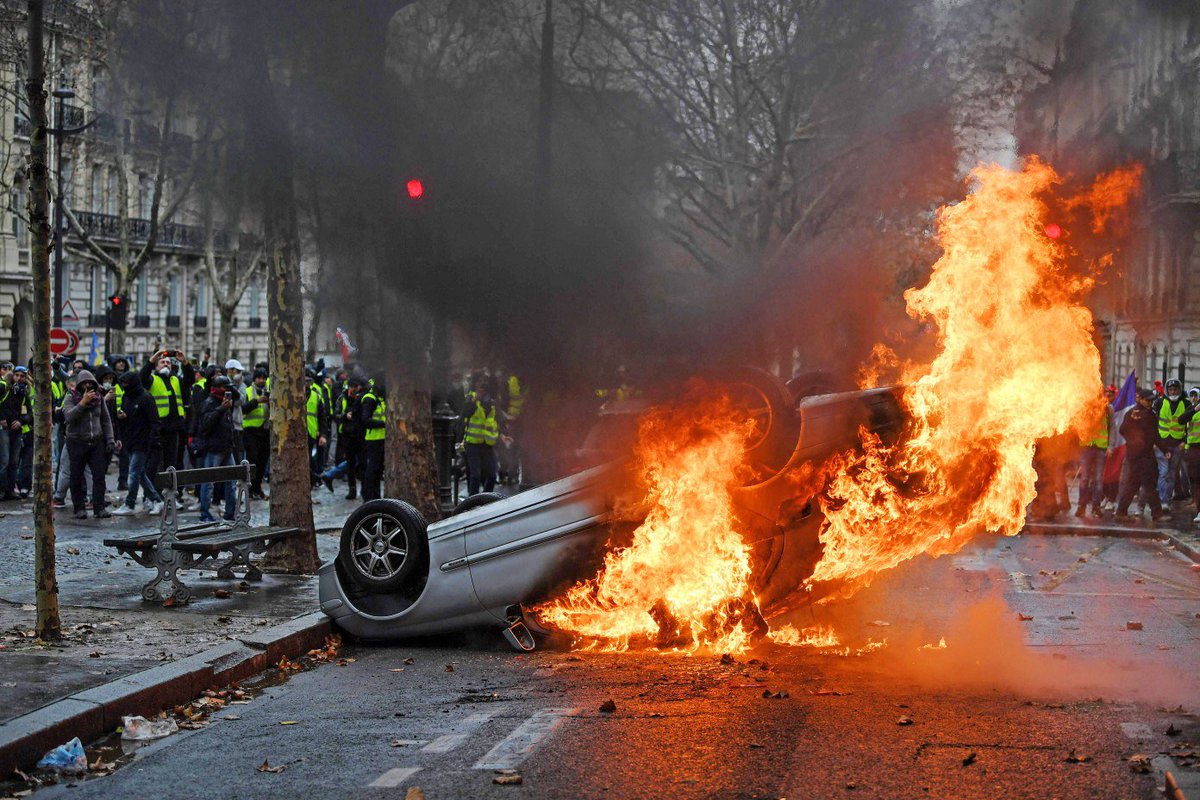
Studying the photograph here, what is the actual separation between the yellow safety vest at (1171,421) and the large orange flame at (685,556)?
485 inches

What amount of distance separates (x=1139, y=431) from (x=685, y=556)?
1190 centimetres

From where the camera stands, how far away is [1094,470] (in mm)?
18953

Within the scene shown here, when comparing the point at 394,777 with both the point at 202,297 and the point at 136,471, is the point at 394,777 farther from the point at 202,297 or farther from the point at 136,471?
the point at 202,297

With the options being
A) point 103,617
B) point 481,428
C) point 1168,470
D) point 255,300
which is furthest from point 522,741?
point 255,300

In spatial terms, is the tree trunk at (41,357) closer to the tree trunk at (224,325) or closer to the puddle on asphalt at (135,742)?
the puddle on asphalt at (135,742)

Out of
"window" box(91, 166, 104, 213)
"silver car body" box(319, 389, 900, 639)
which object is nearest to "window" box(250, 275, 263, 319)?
"window" box(91, 166, 104, 213)

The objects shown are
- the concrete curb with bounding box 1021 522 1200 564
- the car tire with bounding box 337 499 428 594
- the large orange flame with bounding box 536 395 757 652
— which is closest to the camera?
the large orange flame with bounding box 536 395 757 652

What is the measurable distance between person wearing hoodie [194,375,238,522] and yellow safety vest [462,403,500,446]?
368 cm

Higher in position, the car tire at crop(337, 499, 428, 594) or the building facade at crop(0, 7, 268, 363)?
the building facade at crop(0, 7, 268, 363)

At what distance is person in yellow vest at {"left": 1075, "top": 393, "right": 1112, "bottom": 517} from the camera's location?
61.5ft

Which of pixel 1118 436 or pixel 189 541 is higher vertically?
pixel 1118 436

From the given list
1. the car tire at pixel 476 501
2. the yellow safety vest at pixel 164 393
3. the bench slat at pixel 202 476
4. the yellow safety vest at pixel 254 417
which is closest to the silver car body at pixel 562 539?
the car tire at pixel 476 501

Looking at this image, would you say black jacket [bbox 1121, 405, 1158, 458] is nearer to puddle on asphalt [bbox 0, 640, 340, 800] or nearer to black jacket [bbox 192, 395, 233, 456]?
black jacket [bbox 192, 395, 233, 456]

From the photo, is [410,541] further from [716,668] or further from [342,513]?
[342,513]
